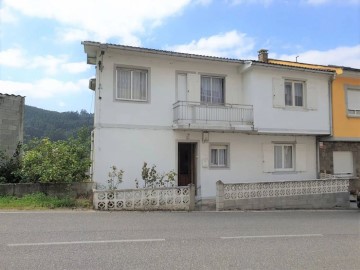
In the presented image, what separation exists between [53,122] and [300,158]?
3336 cm

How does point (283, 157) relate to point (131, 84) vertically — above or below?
below

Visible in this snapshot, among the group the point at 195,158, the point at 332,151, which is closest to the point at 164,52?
the point at 195,158

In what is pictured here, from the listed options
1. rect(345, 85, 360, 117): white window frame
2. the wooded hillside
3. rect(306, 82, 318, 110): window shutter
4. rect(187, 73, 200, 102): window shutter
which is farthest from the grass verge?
the wooded hillside

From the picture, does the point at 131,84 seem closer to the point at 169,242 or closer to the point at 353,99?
the point at 169,242

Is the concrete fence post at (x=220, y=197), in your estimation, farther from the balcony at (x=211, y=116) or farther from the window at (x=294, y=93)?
the window at (x=294, y=93)

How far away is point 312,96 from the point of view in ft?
59.7

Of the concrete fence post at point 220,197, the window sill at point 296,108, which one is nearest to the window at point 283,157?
the window sill at point 296,108

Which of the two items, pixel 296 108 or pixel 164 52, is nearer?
pixel 164 52

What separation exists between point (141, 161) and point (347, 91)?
36.7 ft

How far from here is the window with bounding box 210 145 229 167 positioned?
17.1 m

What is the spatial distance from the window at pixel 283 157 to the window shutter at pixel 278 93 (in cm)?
218

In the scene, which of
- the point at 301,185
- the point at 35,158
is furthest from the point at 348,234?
the point at 35,158

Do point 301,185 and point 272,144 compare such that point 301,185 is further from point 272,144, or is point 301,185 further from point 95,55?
point 95,55

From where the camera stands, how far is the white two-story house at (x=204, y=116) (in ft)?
50.0
